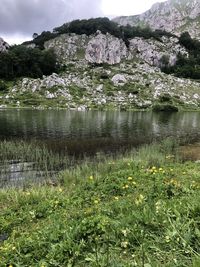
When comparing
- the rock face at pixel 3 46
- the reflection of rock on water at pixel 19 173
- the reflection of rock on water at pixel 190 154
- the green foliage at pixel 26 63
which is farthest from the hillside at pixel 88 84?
the reflection of rock on water at pixel 19 173

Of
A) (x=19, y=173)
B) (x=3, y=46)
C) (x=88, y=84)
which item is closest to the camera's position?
(x=19, y=173)

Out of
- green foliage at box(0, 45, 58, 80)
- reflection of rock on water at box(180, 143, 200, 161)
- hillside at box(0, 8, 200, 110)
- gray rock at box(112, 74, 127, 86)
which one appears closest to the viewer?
reflection of rock on water at box(180, 143, 200, 161)

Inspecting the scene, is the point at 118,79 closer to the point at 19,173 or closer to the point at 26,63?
the point at 26,63

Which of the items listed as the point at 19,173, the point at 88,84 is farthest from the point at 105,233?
the point at 88,84

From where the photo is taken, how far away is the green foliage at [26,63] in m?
146

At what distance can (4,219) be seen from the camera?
35.7ft

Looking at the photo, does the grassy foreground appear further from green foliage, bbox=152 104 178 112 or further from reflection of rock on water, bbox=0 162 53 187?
green foliage, bbox=152 104 178 112

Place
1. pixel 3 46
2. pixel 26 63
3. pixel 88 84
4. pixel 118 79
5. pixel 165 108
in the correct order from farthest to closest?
pixel 3 46 → pixel 118 79 → pixel 26 63 → pixel 88 84 → pixel 165 108

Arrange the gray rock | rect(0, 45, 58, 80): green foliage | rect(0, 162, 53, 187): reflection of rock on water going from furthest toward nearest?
1. the gray rock
2. rect(0, 45, 58, 80): green foliage
3. rect(0, 162, 53, 187): reflection of rock on water

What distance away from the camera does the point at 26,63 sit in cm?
15475

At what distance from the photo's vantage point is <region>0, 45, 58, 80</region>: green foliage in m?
146

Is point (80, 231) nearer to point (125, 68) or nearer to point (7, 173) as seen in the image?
point (7, 173)

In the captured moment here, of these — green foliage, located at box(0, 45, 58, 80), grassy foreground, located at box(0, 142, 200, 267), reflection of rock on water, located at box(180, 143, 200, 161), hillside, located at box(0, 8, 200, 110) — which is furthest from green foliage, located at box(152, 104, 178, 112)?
grassy foreground, located at box(0, 142, 200, 267)

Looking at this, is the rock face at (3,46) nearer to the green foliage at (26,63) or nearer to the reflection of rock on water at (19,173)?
the green foliage at (26,63)
